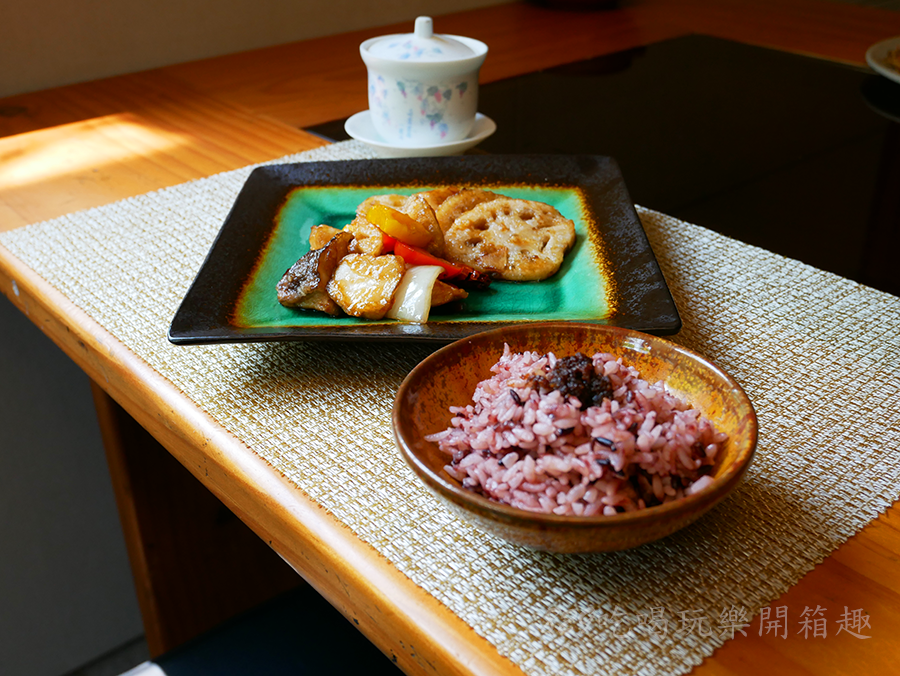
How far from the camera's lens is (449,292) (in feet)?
2.44

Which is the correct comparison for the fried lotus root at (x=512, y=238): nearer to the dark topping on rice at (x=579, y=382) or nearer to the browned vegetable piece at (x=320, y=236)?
the browned vegetable piece at (x=320, y=236)

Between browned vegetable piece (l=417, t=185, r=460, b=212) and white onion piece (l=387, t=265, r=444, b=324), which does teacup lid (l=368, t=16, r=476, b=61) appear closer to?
browned vegetable piece (l=417, t=185, r=460, b=212)

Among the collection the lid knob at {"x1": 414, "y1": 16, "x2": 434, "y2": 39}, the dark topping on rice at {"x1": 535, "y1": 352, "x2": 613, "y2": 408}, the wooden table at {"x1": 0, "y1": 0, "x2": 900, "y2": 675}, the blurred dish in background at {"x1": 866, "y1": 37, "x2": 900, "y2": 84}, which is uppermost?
the lid knob at {"x1": 414, "y1": 16, "x2": 434, "y2": 39}

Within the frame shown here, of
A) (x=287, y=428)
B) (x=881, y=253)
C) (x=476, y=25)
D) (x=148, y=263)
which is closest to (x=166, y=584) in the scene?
(x=148, y=263)

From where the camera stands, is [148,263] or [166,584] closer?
[148,263]

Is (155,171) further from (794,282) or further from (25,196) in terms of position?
(794,282)

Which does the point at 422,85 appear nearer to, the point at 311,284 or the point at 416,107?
the point at 416,107

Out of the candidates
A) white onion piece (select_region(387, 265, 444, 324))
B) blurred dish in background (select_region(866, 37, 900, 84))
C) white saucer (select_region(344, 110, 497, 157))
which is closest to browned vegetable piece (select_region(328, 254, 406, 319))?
white onion piece (select_region(387, 265, 444, 324))

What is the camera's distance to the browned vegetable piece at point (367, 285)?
2.36ft

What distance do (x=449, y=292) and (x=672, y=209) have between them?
0.49m

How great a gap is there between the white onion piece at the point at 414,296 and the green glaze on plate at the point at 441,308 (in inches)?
0.5

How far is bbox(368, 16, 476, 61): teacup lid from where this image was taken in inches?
43.8

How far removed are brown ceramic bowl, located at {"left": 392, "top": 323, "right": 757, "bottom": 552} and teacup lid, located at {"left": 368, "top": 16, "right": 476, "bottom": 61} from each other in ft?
2.13

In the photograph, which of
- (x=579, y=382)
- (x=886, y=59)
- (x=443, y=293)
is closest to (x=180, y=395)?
(x=443, y=293)
